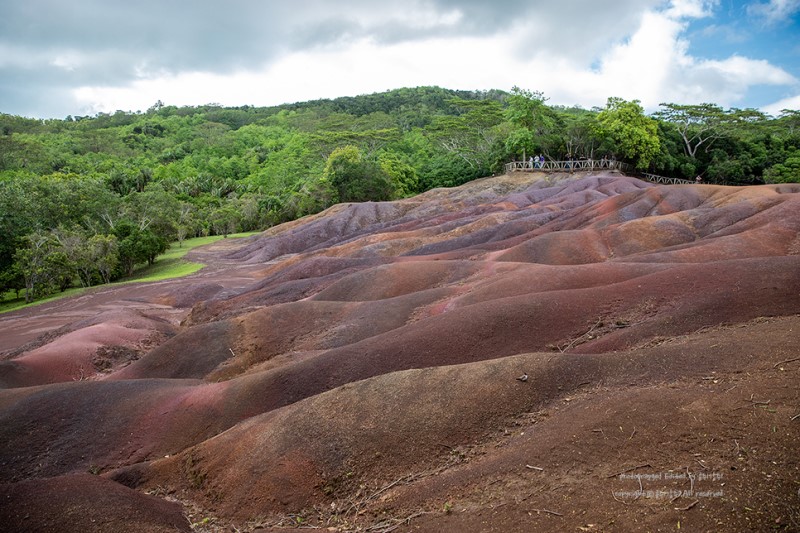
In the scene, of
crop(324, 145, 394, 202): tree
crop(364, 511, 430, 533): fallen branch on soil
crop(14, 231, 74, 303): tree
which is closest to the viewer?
crop(364, 511, 430, 533): fallen branch on soil

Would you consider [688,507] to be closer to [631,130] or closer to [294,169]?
[631,130]

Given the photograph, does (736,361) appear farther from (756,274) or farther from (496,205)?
(496,205)

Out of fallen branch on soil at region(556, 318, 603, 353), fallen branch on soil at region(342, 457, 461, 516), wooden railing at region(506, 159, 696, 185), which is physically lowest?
fallen branch on soil at region(342, 457, 461, 516)

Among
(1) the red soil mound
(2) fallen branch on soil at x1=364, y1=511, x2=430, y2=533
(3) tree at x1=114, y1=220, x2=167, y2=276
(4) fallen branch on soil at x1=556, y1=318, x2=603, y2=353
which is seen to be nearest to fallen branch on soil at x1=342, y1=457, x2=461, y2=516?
(2) fallen branch on soil at x1=364, y1=511, x2=430, y2=533

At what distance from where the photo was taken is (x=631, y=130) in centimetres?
6762

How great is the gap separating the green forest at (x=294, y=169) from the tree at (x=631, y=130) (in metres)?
0.16

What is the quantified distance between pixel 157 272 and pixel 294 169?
37990 millimetres

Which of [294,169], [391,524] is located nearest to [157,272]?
[294,169]

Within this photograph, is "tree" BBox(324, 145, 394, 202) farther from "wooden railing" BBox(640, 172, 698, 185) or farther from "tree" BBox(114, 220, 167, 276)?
"wooden railing" BBox(640, 172, 698, 185)

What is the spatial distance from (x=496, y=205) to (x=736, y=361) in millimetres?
43390

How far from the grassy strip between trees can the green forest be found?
3.42 ft

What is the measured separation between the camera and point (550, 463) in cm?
890

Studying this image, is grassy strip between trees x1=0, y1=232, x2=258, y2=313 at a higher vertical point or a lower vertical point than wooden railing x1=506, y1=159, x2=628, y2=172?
lower

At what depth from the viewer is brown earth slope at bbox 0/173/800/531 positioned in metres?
8.09
